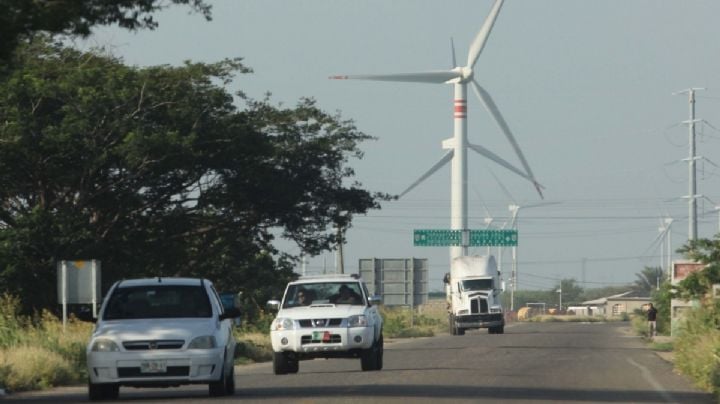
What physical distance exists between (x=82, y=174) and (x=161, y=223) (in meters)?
5.05

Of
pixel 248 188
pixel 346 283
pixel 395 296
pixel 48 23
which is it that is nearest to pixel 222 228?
pixel 248 188

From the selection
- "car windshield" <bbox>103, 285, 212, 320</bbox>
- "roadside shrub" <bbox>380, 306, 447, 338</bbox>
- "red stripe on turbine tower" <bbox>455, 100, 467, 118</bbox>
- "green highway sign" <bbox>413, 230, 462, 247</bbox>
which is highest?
"red stripe on turbine tower" <bbox>455, 100, 467, 118</bbox>

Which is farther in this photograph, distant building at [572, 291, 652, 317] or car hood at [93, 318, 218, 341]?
distant building at [572, 291, 652, 317]

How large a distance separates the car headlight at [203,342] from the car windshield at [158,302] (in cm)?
80

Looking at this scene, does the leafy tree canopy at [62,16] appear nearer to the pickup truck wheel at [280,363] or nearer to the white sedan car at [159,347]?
the white sedan car at [159,347]

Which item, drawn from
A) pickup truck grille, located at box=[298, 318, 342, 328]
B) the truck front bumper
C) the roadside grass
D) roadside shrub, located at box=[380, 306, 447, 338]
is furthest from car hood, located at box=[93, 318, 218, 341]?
the truck front bumper

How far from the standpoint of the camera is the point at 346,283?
27.6 metres

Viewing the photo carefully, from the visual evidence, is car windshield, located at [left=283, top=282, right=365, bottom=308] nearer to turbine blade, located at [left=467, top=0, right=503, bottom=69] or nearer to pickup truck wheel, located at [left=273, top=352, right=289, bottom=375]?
pickup truck wheel, located at [left=273, top=352, right=289, bottom=375]

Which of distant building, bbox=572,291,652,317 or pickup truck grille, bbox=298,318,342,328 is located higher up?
pickup truck grille, bbox=298,318,342,328

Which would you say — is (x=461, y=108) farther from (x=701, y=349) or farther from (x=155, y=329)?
(x=155, y=329)

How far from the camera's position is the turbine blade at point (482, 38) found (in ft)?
237

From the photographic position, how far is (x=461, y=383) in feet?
76.0

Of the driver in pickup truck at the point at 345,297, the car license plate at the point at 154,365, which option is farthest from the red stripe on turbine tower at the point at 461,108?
the car license plate at the point at 154,365

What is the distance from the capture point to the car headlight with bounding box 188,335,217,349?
63.1 feet
